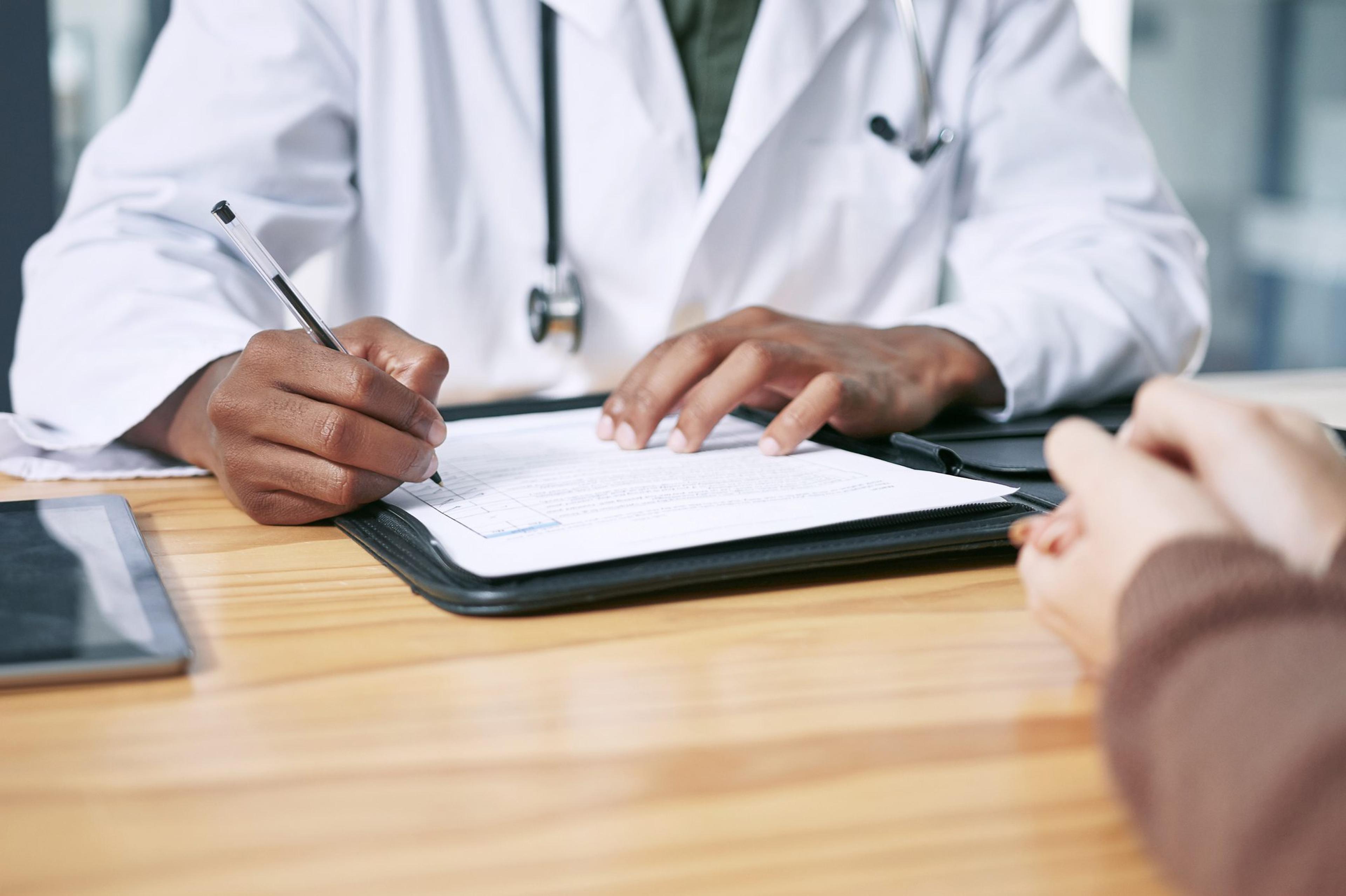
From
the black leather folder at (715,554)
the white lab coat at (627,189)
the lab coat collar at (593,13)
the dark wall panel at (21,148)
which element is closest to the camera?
the black leather folder at (715,554)

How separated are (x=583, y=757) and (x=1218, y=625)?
0.19 meters

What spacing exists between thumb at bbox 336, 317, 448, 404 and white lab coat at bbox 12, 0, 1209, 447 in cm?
21

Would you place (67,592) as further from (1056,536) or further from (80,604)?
(1056,536)

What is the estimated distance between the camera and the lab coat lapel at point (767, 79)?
105cm

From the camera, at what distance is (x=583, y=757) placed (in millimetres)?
353

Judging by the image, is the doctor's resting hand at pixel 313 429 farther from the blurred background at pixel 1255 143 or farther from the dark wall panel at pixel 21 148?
the blurred background at pixel 1255 143

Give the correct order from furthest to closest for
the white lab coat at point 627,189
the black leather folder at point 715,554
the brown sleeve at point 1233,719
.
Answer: the white lab coat at point 627,189, the black leather folder at point 715,554, the brown sleeve at point 1233,719

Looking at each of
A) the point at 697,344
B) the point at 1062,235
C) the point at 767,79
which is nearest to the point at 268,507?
the point at 697,344

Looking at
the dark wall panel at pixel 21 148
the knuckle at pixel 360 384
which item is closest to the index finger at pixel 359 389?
the knuckle at pixel 360 384

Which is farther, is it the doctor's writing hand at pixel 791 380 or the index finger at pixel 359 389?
the doctor's writing hand at pixel 791 380

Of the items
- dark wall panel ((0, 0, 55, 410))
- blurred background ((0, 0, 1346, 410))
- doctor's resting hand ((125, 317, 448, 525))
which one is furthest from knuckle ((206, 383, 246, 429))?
blurred background ((0, 0, 1346, 410))

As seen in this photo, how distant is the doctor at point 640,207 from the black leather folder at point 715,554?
18 cm

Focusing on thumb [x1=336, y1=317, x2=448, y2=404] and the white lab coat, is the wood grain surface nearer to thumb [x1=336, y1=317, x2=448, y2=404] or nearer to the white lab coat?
thumb [x1=336, y1=317, x2=448, y2=404]

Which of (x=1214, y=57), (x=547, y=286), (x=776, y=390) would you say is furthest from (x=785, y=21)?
(x=1214, y=57)
